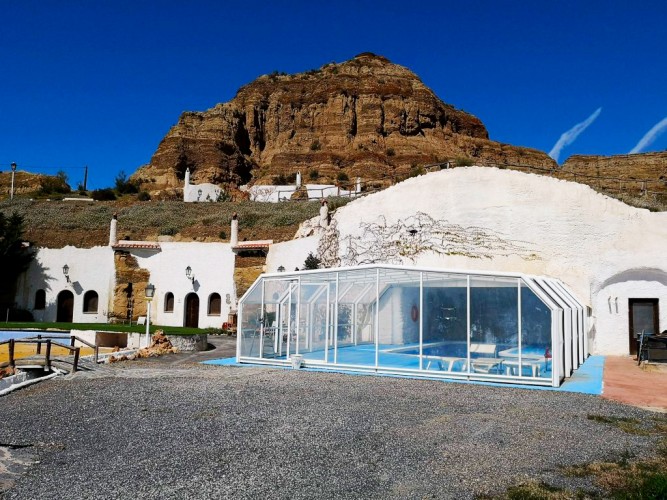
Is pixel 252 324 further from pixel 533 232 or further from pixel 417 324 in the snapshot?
pixel 533 232

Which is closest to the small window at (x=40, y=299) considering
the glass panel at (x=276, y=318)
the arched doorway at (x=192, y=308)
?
the arched doorway at (x=192, y=308)

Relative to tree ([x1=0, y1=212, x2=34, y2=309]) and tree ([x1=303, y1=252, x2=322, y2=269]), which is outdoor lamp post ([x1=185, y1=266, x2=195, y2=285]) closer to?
tree ([x1=303, y1=252, x2=322, y2=269])

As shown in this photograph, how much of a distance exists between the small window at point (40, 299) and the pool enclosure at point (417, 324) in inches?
700

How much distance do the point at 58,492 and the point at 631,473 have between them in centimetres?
495

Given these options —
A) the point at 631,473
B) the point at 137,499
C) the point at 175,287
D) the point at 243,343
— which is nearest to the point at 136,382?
the point at 243,343

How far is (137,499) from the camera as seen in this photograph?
4559 millimetres

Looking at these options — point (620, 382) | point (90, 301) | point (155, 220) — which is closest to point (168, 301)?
point (90, 301)

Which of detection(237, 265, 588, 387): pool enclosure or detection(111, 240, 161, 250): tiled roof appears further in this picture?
detection(111, 240, 161, 250): tiled roof

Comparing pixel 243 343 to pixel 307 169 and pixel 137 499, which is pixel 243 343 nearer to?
pixel 137 499

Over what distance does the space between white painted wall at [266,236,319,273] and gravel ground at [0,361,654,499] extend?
43.8 feet

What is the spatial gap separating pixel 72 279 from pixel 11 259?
3.00 m

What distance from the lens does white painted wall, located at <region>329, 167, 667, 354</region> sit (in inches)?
632

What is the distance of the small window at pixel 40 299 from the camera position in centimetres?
2794

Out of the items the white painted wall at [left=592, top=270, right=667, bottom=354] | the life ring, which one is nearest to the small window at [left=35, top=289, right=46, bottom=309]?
the life ring
